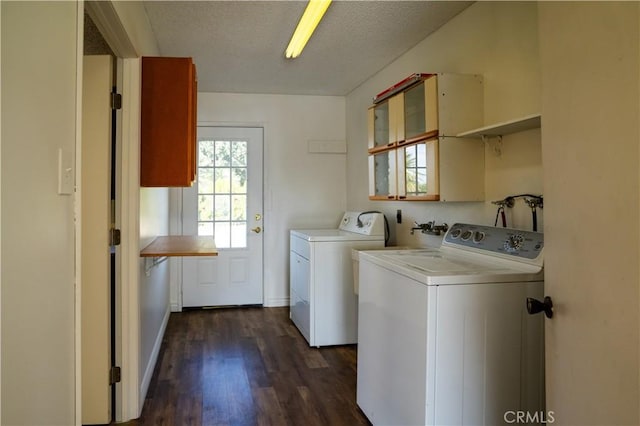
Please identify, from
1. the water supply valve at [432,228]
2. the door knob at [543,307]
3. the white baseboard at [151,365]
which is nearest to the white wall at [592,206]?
the door knob at [543,307]

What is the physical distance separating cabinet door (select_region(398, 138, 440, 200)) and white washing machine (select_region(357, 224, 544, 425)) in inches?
24.0

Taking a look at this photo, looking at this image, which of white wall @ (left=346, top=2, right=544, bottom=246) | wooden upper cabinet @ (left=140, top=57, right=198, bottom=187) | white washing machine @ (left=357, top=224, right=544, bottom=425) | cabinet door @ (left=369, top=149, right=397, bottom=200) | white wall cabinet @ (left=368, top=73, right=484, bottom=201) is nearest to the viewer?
white washing machine @ (left=357, top=224, right=544, bottom=425)

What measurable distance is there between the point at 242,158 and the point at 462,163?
274 centimetres

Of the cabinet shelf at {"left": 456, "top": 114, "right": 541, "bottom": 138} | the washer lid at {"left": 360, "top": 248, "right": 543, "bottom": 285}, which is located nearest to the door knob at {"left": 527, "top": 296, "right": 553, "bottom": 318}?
the washer lid at {"left": 360, "top": 248, "right": 543, "bottom": 285}

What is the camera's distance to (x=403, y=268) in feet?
6.18

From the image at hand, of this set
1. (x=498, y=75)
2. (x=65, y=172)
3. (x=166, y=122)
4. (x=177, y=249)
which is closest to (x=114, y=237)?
(x=177, y=249)

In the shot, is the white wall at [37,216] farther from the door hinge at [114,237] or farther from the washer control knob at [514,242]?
the washer control knob at [514,242]

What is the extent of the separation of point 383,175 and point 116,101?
1.84 m

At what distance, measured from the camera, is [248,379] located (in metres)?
2.83

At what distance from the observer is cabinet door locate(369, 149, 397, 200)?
9.85 feet

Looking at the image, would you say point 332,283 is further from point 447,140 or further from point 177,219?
point 177,219

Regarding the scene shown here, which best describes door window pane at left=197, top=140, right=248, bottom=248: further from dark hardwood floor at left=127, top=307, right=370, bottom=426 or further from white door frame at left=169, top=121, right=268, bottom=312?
dark hardwood floor at left=127, top=307, right=370, bottom=426

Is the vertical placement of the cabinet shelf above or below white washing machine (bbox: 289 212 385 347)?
above

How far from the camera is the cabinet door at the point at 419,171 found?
2.48 meters
